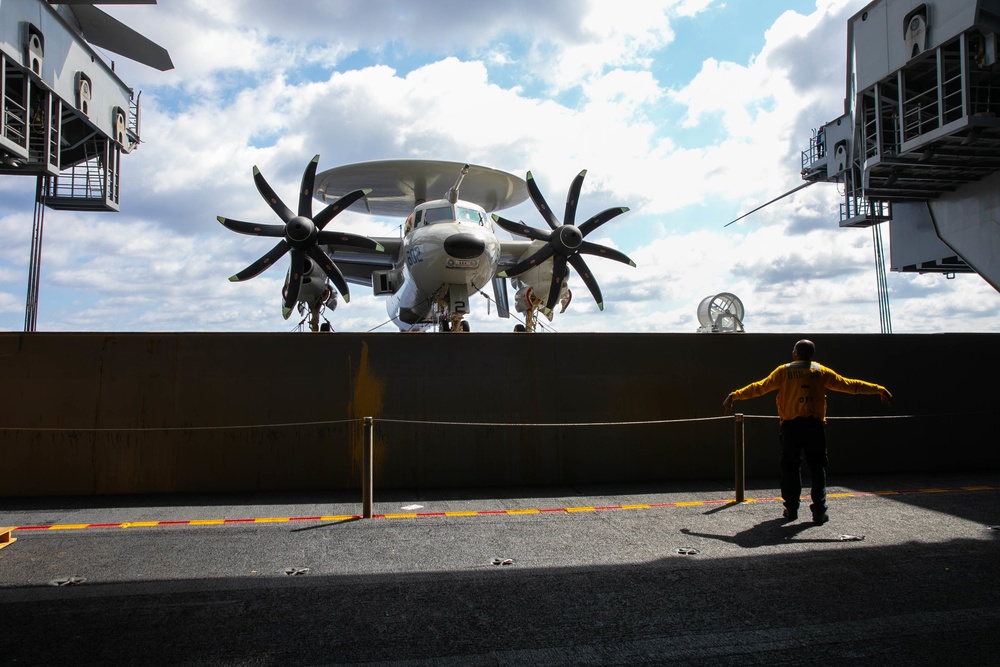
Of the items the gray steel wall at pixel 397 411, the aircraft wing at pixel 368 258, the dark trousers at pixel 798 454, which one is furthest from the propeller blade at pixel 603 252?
the dark trousers at pixel 798 454

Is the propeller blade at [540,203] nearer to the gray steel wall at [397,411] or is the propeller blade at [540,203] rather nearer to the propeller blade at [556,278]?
the propeller blade at [556,278]

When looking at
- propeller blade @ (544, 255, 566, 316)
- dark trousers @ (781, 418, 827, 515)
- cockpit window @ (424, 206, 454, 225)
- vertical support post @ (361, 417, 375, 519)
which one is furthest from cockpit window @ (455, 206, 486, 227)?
dark trousers @ (781, 418, 827, 515)

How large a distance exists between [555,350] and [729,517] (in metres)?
3.44

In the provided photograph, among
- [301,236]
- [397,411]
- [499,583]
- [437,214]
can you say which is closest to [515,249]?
[437,214]

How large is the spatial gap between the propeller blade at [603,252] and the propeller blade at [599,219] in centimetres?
46

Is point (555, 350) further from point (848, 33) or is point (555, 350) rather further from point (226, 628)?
point (848, 33)

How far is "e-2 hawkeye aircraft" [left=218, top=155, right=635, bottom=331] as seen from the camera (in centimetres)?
1861

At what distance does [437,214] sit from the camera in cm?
1906

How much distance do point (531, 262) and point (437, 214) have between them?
13.0 feet

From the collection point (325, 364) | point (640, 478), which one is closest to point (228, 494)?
point (325, 364)

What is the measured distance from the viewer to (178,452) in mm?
8633

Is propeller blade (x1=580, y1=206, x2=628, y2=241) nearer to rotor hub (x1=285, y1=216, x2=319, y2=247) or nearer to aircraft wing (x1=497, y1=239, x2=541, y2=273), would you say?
aircraft wing (x1=497, y1=239, x2=541, y2=273)

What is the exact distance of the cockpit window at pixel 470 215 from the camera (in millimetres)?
19000

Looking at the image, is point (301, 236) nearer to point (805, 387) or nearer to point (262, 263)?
point (262, 263)
